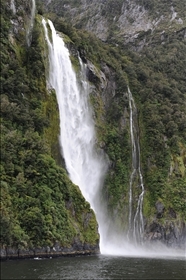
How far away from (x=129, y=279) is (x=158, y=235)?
27122 mm

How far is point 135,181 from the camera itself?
5156cm

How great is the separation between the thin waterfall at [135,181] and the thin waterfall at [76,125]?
4.57m

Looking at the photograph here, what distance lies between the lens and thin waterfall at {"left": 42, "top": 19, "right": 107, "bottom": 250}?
43487mm

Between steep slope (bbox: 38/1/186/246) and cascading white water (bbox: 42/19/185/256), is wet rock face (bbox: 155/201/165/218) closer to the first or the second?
steep slope (bbox: 38/1/186/246)

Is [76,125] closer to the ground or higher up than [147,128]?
closer to the ground

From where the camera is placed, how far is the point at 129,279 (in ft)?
71.0

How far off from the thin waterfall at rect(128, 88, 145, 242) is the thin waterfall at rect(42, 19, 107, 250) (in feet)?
15.0

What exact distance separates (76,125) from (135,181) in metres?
11.3

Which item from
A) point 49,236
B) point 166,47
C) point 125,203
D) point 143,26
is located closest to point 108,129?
point 125,203

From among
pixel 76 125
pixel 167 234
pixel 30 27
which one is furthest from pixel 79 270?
pixel 30 27

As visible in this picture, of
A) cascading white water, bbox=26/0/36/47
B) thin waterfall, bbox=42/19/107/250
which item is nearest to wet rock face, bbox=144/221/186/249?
thin waterfall, bbox=42/19/107/250

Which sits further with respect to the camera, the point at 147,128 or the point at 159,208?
the point at 147,128

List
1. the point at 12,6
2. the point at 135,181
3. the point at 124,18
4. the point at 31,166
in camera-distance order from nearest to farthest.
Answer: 1. the point at 31,166
2. the point at 12,6
3. the point at 135,181
4. the point at 124,18

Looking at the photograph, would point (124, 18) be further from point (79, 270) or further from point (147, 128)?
point (79, 270)
